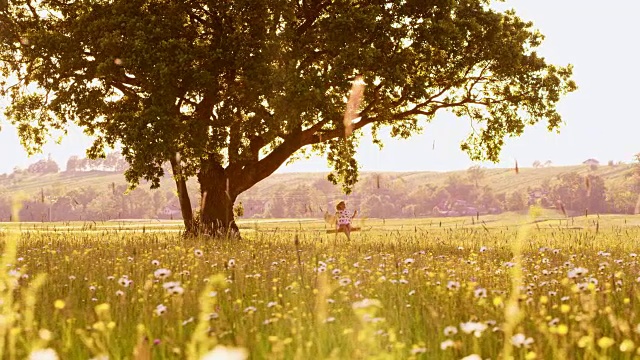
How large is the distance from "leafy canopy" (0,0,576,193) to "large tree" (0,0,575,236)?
2.0 inches

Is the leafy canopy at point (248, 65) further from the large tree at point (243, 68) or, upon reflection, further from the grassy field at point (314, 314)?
the grassy field at point (314, 314)

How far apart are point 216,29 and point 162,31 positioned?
282 centimetres

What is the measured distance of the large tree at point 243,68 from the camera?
20.0 meters

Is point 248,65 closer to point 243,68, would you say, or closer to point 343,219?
point 243,68

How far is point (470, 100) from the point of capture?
25.8 m

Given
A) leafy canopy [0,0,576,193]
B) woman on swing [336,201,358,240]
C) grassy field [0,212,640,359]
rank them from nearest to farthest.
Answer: grassy field [0,212,640,359] → leafy canopy [0,0,576,193] → woman on swing [336,201,358,240]

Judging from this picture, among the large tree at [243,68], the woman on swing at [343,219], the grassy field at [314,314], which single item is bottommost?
the grassy field at [314,314]

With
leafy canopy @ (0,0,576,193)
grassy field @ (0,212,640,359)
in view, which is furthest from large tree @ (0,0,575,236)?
grassy field @ (0,212,640,359)

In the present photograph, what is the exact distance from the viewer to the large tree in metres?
20.0

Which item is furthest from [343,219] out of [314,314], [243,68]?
[314,314]

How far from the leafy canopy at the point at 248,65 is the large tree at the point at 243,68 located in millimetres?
50

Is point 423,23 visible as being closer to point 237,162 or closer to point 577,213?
point 237,162

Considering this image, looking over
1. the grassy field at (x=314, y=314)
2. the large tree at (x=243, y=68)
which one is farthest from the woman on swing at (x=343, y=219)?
the grassy field at (x=314, y=314)

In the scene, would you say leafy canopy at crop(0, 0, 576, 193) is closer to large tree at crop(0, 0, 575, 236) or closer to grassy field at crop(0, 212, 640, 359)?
large tree at crop(0, 0, 575, 236)
